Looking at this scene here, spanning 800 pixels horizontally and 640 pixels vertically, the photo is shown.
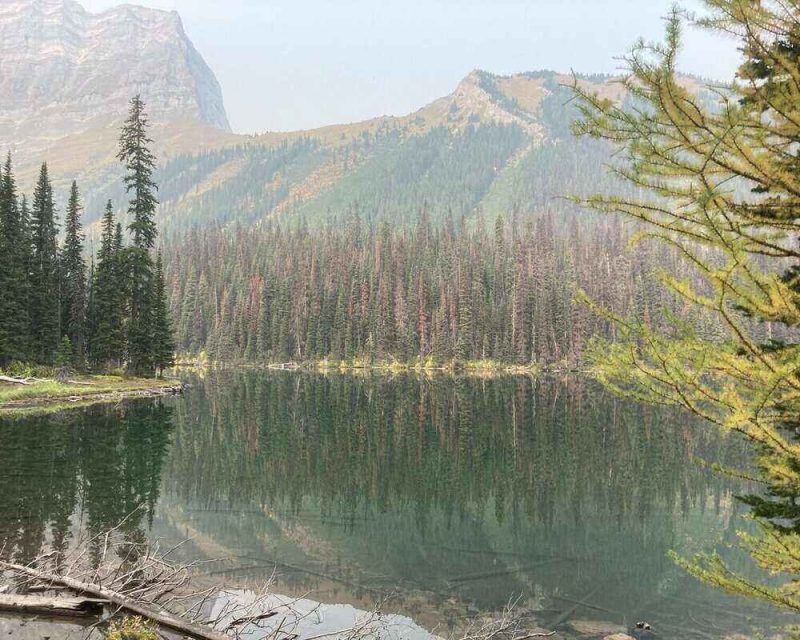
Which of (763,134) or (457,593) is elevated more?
(763,134)

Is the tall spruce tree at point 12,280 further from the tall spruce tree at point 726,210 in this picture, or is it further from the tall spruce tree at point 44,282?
the tall spruce tree at point 726,210

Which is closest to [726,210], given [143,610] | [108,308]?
[143,610]

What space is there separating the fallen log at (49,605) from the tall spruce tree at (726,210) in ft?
29.4

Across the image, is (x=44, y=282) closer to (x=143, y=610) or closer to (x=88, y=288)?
(x=88, y=288)

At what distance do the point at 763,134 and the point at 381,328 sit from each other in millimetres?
132900

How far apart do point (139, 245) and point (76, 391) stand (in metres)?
19.0

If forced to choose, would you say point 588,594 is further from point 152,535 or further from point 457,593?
point 152,535

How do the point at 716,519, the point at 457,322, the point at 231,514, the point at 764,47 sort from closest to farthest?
1. the point at 764,47
2. the point at 231,514
3. the point at 716,519
4. the point at 457,322

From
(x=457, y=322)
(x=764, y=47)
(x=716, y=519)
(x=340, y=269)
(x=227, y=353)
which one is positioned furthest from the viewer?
(x=340, y=269)

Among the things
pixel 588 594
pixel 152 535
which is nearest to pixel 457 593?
pixel 588 594

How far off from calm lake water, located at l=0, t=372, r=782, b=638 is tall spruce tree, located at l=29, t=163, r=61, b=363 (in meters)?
16.5

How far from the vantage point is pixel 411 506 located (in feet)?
87.7

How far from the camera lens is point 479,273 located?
146125mm

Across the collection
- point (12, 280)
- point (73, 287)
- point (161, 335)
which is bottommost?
point (161, 335)
